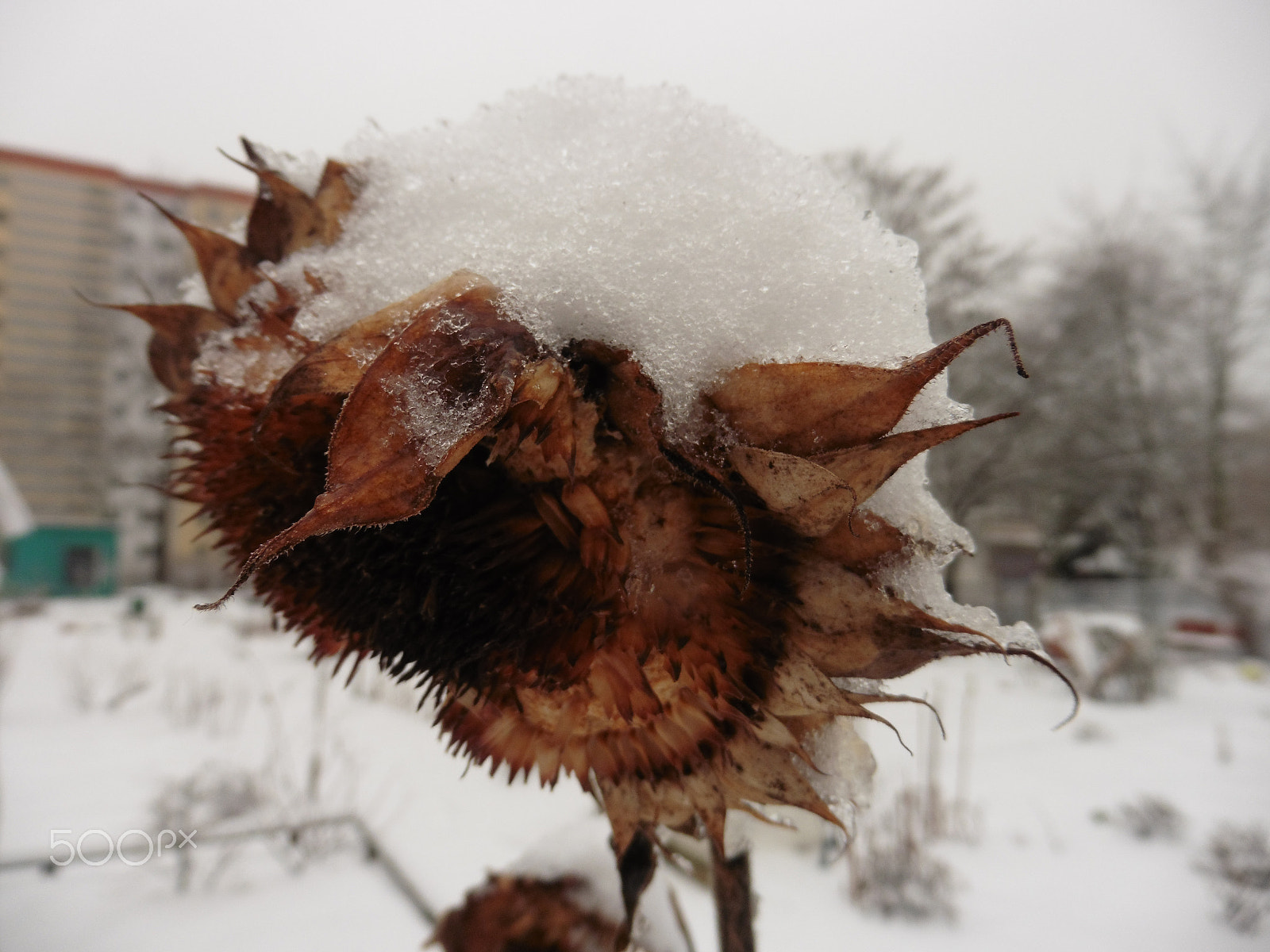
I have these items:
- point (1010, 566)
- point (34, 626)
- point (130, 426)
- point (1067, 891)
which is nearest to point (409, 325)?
point (1067, 891)

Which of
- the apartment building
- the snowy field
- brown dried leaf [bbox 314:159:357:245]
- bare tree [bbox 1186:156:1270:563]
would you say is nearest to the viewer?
brown dried leaf [bbox 314:159:357:245]

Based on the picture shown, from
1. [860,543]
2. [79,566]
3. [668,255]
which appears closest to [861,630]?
[860,543]

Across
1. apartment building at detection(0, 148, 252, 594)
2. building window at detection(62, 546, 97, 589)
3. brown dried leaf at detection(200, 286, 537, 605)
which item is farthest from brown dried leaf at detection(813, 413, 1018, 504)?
building window at detection(62, 546, 97, 589)

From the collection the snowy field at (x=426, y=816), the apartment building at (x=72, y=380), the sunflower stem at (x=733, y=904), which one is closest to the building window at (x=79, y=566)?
the apartment building at (x=72, y=380)

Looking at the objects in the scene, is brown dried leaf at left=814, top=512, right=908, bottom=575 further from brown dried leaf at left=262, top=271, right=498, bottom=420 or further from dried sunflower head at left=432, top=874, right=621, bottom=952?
dried sunflower head at left=432, top=874, right=621, bottom=952

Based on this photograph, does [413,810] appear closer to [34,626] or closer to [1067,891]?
[1067,891]

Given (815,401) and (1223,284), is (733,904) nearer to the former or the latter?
(815,401)

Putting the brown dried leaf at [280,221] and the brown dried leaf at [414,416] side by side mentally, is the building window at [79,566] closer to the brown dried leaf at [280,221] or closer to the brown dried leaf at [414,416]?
the brown dried leaf at [280,221]
